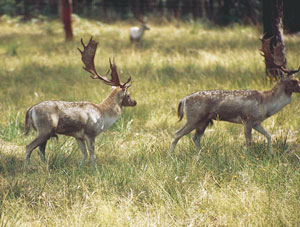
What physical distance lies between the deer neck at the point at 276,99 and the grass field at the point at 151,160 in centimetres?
40

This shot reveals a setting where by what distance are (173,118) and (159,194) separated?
3086 millimetres

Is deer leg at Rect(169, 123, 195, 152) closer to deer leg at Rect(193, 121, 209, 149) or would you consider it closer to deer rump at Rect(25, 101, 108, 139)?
deer leg at Rect(193, 121, 209, 149)

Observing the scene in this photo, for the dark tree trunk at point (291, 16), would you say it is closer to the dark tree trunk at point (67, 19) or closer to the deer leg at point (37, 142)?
the dark tree trunk at point (67, 19)

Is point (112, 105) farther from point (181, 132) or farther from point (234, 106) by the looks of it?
point (234, 106)

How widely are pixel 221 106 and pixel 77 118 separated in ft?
5.49

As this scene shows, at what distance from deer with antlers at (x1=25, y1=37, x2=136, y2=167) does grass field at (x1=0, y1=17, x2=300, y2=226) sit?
0.84 feet

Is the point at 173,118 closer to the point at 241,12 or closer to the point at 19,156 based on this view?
the point at 19,156

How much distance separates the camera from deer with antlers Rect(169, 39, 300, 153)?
5.66 metres

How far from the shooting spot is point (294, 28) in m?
14.3

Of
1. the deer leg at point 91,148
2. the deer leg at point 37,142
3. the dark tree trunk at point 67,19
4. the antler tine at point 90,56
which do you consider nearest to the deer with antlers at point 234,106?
the deer leg at point 91,148

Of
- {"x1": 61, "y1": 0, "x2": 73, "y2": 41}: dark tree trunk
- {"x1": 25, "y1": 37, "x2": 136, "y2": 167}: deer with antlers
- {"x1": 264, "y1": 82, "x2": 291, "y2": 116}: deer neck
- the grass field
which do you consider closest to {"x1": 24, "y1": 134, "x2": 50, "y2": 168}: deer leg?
{"x1": 25, "y1": 37, "x2": 136, "y2": 167}: deer with antlers

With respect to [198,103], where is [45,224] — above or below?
below

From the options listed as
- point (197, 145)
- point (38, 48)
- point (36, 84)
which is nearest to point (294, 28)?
point (38, 48)

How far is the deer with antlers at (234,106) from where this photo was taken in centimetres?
566
